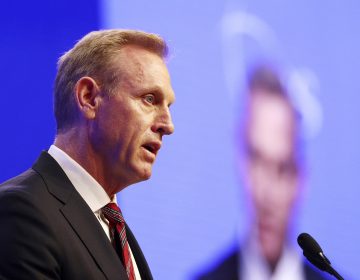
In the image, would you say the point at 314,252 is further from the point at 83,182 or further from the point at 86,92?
the point at 86,92

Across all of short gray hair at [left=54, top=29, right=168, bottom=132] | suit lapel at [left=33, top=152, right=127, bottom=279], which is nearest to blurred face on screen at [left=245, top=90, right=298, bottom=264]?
short gray hair at [left=54, top=29, right=168, bottom=132]

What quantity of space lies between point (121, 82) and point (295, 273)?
3.70 feet

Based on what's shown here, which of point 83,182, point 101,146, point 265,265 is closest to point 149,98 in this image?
point 101,146

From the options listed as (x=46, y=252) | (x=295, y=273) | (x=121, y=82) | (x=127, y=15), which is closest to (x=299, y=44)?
(x=127, y=15)

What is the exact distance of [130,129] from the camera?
1.79 metres

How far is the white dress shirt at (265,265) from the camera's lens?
251 cm

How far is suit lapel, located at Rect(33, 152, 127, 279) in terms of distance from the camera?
1599 millimetres

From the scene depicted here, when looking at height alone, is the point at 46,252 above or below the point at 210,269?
above

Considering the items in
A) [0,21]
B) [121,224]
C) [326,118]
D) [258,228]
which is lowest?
[258,228]

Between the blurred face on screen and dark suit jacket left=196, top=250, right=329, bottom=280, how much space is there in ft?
0.40

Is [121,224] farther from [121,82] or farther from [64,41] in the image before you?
[64,41]

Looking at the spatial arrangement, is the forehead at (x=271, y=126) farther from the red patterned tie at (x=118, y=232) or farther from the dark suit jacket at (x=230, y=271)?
the red patterned tie at (x=118, y=232)

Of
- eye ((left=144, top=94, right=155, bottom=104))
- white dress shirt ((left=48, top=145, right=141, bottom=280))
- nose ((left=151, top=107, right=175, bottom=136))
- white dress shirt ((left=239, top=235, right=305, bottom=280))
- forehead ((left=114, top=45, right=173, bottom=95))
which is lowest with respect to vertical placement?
white dress shirt ((left=239, top=235, right=305, bottom=280))

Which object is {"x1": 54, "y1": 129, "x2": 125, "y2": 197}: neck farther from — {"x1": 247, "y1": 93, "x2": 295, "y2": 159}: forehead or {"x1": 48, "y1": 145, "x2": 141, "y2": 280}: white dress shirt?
{"x1": 247, "y1": 93, "x2": 295, "y2": 159}: forehead
